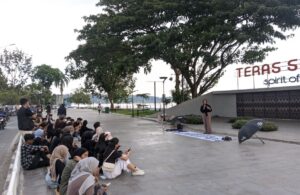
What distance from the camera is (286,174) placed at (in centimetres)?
800

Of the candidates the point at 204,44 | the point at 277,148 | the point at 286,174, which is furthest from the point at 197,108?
the point at 286,174

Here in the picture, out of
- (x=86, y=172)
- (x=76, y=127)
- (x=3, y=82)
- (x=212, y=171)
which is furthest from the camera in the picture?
(x=3, y=82)

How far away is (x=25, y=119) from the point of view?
11.6 m

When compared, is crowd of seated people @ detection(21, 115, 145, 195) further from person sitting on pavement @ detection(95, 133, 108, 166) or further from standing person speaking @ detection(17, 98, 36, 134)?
standing person speaking @ detection(17, 98, 36, 134)

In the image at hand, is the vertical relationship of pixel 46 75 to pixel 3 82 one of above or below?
above

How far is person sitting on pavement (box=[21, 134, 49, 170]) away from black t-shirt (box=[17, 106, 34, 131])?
1765 millimetres

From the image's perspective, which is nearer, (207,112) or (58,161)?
(58,161)

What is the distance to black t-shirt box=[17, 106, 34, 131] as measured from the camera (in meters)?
11.4

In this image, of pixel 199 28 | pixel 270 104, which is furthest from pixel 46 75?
pixel 270 104

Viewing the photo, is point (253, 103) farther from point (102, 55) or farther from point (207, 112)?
point (102, 55)

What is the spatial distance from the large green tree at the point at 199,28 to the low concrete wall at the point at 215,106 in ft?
6.46

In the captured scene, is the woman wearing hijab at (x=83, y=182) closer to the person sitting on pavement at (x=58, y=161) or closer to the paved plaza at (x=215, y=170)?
the paved plaza at (x=215, y=170)

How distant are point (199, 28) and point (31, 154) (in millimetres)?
17945

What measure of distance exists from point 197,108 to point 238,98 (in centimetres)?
372
